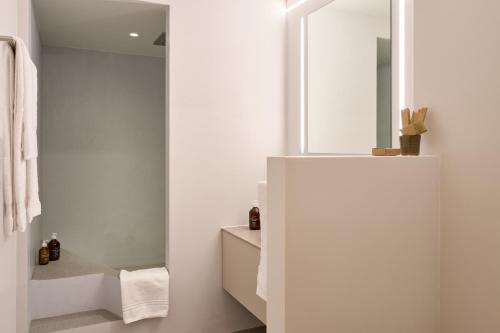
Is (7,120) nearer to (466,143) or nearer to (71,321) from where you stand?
(71,321)

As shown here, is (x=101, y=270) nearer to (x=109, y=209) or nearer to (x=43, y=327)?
(x=43, y=327)

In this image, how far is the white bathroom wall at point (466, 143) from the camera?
133cm

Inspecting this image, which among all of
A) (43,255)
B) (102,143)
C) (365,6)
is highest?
(365,6)

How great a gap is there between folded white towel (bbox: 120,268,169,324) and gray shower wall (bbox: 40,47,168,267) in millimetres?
889

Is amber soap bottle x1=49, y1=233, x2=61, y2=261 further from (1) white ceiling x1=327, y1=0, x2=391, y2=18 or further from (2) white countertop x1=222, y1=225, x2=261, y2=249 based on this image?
(1) white ceiling x1=327, y1=0, x2=391, y2=18

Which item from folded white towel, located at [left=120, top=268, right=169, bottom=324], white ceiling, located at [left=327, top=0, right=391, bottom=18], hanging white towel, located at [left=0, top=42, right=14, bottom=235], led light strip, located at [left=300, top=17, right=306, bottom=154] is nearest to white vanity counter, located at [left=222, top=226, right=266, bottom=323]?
folded white towel, located at [left=120, top=268, right=169, bottom=324]

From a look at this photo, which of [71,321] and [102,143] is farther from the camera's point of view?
[102,143]

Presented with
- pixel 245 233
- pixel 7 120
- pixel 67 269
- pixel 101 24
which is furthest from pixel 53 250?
pixel 7 120

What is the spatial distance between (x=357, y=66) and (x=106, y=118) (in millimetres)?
2370

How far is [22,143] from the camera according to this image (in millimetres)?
1595

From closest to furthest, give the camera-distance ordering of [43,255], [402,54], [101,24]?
1. [402,54]
2. [101,24]
3. [43,255]

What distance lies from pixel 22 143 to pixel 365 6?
1890mm

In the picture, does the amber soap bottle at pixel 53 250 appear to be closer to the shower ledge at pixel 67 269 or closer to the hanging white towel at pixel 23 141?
the shower ledge at pixel 67 269

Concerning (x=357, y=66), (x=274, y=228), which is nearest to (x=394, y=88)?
(x=357, y=66)
